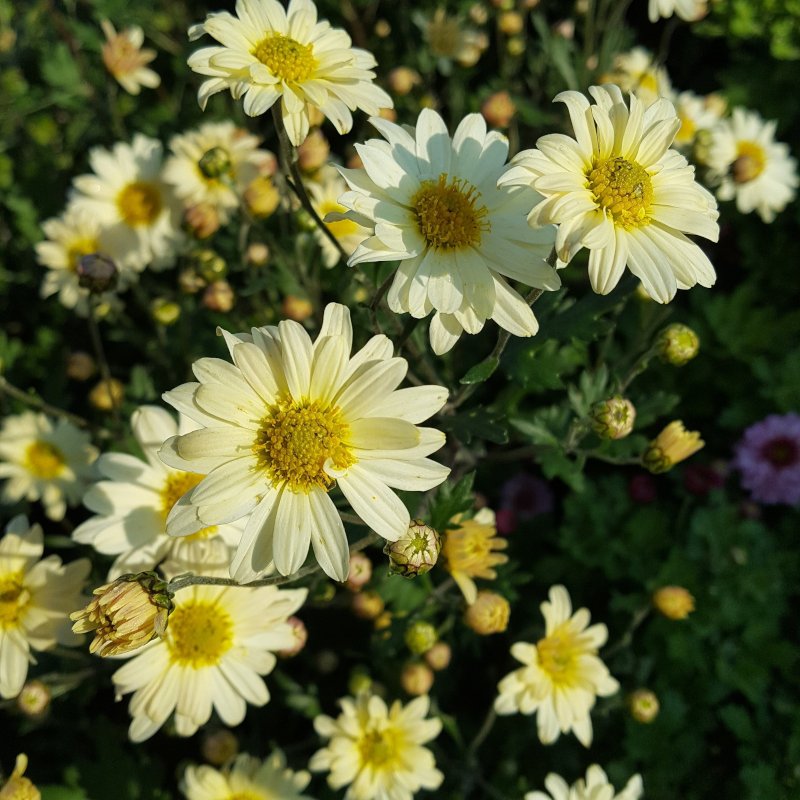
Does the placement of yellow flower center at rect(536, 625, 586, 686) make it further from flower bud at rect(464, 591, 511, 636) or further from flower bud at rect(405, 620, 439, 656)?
flower bud at rect(405, 620, 439, 656)

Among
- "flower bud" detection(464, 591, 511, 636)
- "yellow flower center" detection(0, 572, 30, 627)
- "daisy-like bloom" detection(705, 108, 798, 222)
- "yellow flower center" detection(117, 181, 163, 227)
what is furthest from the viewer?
"daisy-like bloom" detection(705, 108, 798, 222)

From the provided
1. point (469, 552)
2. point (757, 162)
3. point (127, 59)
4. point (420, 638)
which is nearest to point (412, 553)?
point (469, 552)

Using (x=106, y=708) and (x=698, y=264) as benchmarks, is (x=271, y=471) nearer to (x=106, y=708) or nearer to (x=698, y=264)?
(x=698, y=264)

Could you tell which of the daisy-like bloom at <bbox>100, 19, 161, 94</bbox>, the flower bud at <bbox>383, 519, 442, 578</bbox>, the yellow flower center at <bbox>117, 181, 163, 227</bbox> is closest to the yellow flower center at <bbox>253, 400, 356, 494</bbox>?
the flower bud at <bbox>383, 519, 442, 578</bbox>

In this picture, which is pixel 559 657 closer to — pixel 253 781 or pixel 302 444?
pixel 253 781

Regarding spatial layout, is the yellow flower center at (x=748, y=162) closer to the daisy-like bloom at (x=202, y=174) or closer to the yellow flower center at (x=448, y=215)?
the yellow flower center at (x=448, y=215)
